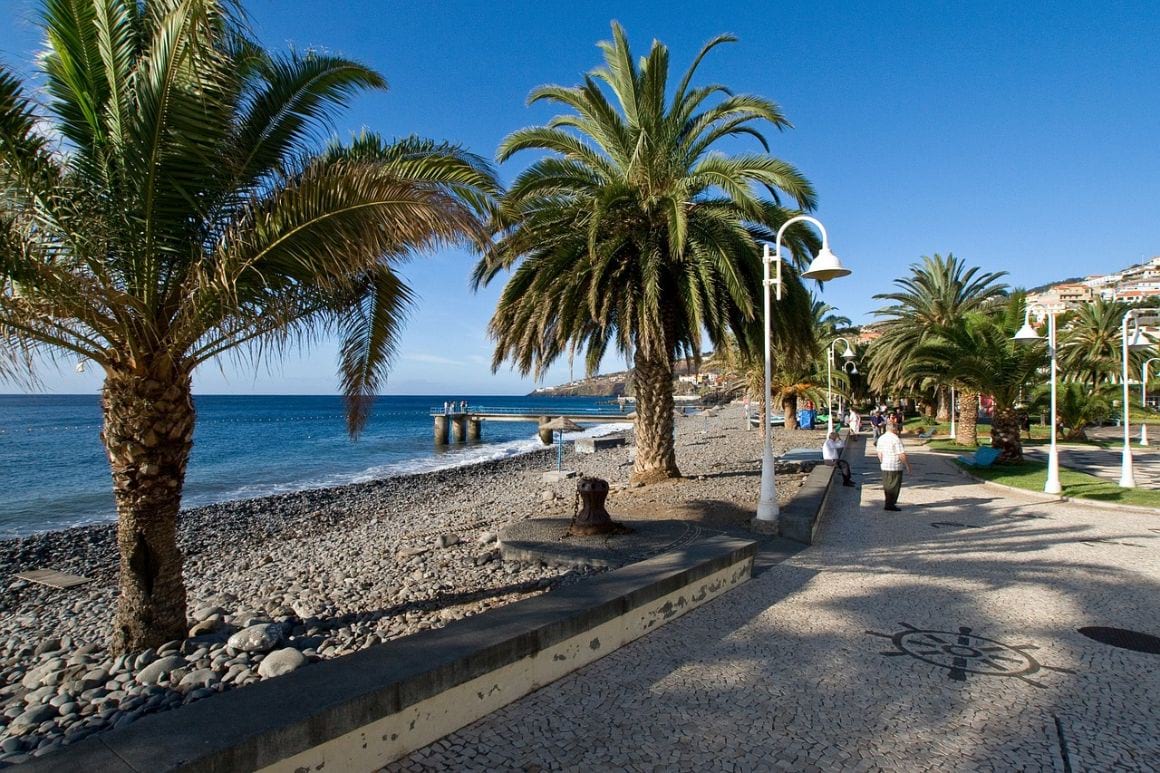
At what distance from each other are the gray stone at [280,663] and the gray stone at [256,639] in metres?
0.47

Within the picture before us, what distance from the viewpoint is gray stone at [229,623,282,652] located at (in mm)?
4938

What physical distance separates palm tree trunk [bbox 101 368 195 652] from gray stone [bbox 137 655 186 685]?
44 centimetres

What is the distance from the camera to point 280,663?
14.5ft

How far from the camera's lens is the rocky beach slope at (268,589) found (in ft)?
13.9

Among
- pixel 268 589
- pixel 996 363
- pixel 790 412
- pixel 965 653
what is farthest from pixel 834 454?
pixel 790 412

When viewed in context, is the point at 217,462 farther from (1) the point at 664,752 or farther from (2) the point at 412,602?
(1) the point at 664,752

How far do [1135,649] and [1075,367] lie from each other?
3139cm

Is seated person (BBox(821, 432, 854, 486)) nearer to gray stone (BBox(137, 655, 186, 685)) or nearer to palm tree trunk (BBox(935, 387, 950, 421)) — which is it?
gray stone (BBox(137, 655, 186, 685))

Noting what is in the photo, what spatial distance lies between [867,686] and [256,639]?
452 centimetres

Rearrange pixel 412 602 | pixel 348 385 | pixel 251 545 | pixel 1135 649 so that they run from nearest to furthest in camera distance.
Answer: pixel 1135 649 < pixel 412 602 < pixel 348 385 < pixel 251 545

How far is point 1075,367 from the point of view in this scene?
29.3 metres

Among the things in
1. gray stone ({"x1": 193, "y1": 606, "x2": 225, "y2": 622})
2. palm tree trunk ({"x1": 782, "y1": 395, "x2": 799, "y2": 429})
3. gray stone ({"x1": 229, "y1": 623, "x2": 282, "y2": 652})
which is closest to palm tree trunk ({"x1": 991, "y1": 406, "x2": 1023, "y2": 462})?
gray stone ({"x1": 229, "y1": 623, "x2": 282, "y2": 652})

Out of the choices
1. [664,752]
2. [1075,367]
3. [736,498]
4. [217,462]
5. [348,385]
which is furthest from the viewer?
[217,462]

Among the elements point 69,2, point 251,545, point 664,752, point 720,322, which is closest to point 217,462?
point 251,545
